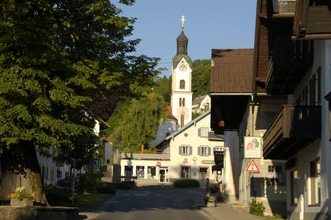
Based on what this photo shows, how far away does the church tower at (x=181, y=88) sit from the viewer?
12088 cm

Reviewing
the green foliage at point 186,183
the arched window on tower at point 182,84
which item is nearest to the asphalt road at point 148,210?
the green foliage at point 186,183

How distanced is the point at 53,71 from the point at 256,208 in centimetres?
1337

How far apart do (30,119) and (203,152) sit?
64.9 m

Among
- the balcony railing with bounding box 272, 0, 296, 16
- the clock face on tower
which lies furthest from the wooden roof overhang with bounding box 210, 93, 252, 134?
the clock face on tower

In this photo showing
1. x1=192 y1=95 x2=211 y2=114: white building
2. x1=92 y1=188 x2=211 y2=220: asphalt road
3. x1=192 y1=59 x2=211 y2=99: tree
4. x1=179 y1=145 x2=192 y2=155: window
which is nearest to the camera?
x1=92 y1=188 x2=211 y2=220: asphalt road

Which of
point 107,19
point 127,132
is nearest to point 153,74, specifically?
point 107,19

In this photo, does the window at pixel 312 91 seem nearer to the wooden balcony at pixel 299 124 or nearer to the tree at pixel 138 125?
the wooden balcony at pixel 299 124

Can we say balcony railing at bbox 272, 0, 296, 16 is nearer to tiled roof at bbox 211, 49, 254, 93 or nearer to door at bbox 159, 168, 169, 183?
tiled roof at bbox 211, 49, 254, 93

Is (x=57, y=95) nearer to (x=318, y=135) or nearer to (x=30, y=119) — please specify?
(x=30, y=119)

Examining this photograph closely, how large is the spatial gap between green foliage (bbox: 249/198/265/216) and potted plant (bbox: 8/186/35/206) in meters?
12.9

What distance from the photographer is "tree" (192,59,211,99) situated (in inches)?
5900

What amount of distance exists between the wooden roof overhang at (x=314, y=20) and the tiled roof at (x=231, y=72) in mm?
25046

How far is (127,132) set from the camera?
84.5 m

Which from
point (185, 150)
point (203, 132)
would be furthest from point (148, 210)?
point (203, 132)
